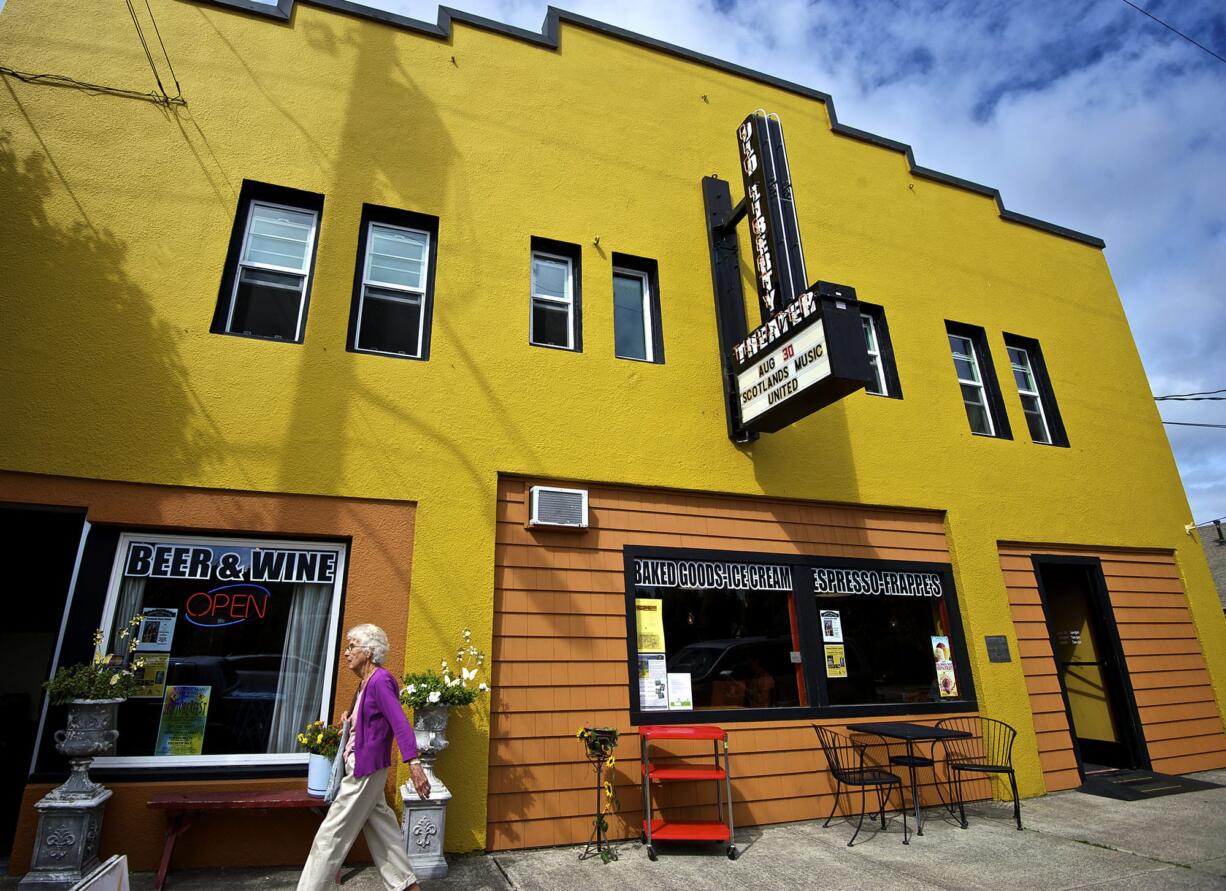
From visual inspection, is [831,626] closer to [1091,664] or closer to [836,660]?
[836,660]

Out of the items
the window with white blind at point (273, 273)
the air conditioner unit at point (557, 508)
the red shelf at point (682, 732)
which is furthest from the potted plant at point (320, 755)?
the window with white blind at point (273, 273)

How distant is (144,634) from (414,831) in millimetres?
2662

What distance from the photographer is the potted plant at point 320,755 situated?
4.97 metres

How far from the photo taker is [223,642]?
558 centimetres

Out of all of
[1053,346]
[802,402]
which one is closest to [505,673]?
[802,402]

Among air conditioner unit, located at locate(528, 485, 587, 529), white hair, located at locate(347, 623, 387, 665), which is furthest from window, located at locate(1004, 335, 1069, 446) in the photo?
white hair, located at locate(347, 623, 387, 665)

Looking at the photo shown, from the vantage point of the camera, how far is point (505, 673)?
606 centimetres

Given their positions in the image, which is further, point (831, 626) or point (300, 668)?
point (831, 626)

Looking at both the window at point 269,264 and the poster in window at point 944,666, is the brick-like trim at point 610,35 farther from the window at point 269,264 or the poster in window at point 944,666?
the poster in window at point 944,666

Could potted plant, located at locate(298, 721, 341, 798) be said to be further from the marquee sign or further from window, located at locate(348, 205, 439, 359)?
the marquee sign

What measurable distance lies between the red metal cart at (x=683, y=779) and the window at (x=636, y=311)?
382cm

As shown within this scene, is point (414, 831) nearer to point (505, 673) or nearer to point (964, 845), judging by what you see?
point (505, 673)

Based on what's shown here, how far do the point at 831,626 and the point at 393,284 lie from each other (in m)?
5.95

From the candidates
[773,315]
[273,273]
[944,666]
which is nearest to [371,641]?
[273,273]
